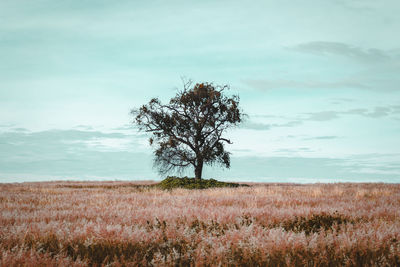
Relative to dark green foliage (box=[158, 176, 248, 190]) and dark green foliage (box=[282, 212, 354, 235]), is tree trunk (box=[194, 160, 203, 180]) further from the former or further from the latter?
dark green foliage (box=[282, 212, 354, 235])

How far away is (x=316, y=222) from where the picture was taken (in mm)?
8383

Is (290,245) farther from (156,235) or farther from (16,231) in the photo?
(16,231)

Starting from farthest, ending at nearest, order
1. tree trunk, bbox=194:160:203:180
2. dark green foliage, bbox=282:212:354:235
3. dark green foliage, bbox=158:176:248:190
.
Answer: tree trunk, bbox=194:160:203:180
dark green foliage, bbox=158:176:248:190
dark green foliage, bbox=282:212:354:235

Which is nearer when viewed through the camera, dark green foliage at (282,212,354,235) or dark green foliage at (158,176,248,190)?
dark green foliage at (282,212,354,235)

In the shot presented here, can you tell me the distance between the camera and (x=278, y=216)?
868 cm

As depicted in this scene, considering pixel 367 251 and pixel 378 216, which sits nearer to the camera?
pixel 367 251

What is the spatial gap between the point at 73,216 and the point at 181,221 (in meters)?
2.87

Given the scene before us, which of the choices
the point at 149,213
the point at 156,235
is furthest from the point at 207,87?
the point at 156,235

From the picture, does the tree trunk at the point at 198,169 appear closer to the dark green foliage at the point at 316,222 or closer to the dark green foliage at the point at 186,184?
the dark green foliage at the point at 186,184

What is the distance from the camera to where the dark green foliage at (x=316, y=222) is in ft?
26.0

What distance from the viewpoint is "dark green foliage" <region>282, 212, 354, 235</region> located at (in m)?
7.92

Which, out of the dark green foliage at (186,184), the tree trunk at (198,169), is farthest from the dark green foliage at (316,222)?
the tree trunk at (198,169)

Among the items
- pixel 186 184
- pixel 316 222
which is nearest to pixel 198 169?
pixel 186 184

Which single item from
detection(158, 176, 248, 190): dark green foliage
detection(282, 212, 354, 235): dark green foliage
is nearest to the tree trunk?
detection(158, 176, 248, 190): dark green foliage
